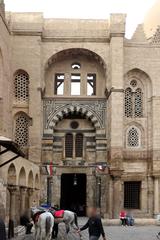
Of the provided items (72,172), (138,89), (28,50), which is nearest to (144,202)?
(72,172)

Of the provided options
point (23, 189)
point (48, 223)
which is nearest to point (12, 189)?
point (23, 189)

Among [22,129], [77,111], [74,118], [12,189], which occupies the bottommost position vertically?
[12,189]

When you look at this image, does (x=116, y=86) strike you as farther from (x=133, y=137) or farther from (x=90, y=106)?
(x=133, y=137)

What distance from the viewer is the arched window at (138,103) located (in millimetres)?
31903

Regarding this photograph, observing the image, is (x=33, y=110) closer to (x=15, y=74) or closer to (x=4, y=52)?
(x=15, y=74)

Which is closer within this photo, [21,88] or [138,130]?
[21,88]

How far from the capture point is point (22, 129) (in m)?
Result: 31.1

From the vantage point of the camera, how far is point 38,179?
29.5m

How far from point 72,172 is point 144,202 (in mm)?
4855

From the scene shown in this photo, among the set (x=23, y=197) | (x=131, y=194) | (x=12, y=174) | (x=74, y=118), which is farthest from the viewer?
(x=74, y=118)

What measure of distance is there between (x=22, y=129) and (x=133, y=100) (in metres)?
7.22

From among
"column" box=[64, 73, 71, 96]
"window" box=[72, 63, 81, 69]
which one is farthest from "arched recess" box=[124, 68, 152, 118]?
"column" box=[64, 73, 71, 96]

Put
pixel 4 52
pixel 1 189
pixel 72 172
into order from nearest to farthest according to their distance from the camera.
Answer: pixel 1 189, pixel 4 52, pixel 72 172

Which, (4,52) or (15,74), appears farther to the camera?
(15,74)
